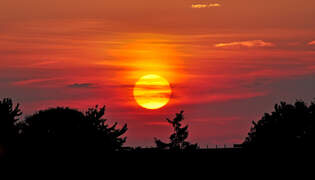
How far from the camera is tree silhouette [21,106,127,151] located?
117 m

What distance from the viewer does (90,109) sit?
469 ft

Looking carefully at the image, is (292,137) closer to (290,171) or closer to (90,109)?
(90,109)

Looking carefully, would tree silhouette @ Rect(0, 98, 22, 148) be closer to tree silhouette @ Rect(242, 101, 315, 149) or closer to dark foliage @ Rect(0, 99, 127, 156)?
dark foliage @ Rect(0, 99, 127, 156)

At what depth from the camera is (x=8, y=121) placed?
4941 inches

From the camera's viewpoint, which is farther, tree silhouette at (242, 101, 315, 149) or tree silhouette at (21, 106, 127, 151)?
tree silhouette at (242, 101, 315, 149)

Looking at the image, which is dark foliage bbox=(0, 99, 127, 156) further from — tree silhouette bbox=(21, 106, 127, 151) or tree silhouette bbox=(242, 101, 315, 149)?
tree silhouette bbox=(242, 101, 315, 149)

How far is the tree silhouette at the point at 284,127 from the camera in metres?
136

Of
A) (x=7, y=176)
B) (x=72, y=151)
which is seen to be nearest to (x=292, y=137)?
(x=72, y=151)

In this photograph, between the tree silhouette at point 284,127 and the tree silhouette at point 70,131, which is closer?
the tree silhouette at point 70,131

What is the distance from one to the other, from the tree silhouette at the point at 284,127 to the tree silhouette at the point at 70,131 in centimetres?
2130

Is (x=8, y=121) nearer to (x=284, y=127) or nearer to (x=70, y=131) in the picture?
(x=70, y=131)

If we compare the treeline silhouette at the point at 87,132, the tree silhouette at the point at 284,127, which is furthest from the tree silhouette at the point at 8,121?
the tree silhouette at the point at 284,127

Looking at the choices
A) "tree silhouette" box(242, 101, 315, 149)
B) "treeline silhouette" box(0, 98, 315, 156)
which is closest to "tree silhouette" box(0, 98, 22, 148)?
"treeline silhouette" box(0, 98, 315, 156)

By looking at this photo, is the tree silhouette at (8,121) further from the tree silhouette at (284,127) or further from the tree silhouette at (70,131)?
the tree silhouette at (284,127)
